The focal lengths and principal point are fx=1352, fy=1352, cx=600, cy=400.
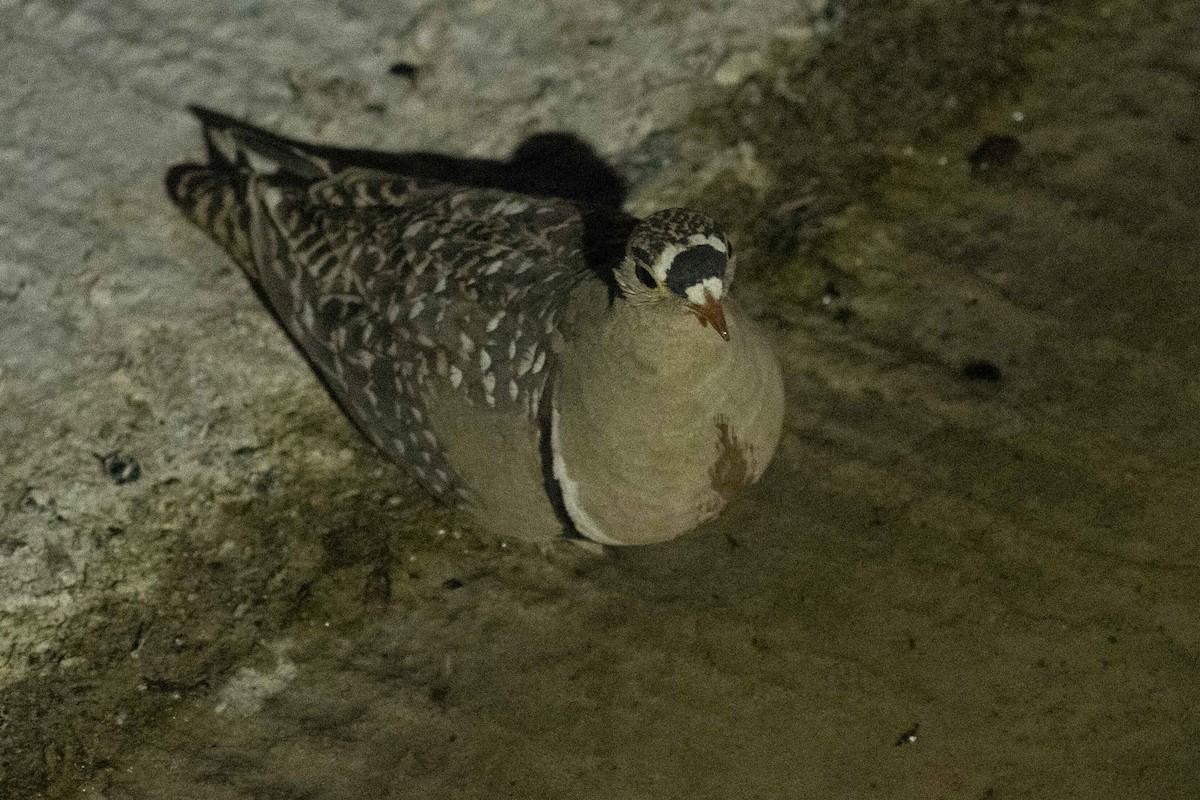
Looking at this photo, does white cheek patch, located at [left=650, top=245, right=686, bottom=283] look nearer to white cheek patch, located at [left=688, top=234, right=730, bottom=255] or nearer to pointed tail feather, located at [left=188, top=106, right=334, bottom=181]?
white cheek patch, located at [left=688, top=234, right=730, bottom=255]

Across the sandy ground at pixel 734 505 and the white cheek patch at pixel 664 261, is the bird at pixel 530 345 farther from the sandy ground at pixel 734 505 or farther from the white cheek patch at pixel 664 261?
the sandy ground at pixel 734 505

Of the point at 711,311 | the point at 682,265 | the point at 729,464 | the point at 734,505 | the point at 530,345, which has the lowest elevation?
the point at 734,505

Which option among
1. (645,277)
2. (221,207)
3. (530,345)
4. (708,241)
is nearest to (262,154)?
(221,207)

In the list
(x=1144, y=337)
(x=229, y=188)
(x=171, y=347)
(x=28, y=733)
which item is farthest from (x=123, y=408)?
(x=1144, y=337)

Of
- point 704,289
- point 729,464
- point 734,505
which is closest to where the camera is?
point 704,289

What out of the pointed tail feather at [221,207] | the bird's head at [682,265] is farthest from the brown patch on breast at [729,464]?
the pointed tail feather at [221,207]

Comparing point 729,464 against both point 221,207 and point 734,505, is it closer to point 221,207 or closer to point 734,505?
point 734,505
